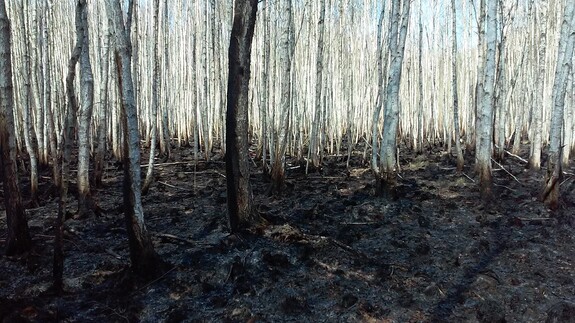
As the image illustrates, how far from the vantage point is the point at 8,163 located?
164 inches

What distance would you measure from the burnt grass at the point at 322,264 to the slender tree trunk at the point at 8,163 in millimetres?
215

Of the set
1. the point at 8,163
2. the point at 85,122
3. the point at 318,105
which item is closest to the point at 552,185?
the point at 318,105

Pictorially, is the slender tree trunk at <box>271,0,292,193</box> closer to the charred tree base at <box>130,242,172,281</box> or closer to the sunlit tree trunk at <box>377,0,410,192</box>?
the sunlit tree trunk at <box>377,0,410,192</box>

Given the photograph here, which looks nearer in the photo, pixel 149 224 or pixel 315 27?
pixel 149 224

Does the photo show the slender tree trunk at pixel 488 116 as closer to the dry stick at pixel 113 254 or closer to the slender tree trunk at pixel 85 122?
the dry stick at pixel 113 254

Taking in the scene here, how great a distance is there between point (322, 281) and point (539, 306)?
5.91 feet

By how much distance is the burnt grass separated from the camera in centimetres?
346

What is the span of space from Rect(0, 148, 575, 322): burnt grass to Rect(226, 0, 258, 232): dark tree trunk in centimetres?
52

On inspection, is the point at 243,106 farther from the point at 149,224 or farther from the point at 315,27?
the point at 315,27

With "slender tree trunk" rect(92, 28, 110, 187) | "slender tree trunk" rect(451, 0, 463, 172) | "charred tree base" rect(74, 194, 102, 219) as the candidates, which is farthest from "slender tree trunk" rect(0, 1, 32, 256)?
"slender tree trunk" rect(451, 0, 463, 172)

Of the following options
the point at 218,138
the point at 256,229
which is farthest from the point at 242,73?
the point at 218,138

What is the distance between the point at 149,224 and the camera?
5.73 metres

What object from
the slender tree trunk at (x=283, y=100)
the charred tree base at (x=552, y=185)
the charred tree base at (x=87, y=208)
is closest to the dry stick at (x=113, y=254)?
the charred tree base at (x=87, y=208)

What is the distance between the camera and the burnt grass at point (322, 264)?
11.4ft
